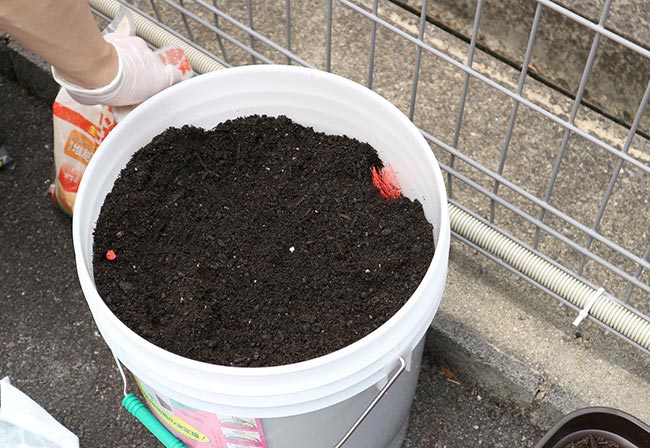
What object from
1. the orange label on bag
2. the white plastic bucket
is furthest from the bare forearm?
the orange label on bag

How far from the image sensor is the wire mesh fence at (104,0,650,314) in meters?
1.83

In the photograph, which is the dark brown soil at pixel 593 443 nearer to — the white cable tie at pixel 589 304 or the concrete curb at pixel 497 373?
the concrete curb at pixel 497 373

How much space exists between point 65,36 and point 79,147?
45 cm

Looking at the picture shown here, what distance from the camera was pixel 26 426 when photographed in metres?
1.55

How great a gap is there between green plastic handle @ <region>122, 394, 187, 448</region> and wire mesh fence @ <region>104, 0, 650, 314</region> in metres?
0.73

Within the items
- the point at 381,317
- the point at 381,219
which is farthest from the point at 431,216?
the point at 381,317

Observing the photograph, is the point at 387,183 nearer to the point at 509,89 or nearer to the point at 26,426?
the point at 509,89

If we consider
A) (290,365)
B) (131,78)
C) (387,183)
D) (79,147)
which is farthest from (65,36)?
(290,365)

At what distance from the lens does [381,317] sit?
1.35 m

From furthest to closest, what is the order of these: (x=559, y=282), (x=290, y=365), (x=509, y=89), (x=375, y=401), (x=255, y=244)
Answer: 1. (x=509, y=89)
2. (x=559, y=282)
3. (x=255, y=244)
4. (x=375, y=401)
5. (x=290, y=365)

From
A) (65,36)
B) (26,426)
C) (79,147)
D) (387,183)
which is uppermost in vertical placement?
(65,36)

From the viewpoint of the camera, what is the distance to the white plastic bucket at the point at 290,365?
121 cm

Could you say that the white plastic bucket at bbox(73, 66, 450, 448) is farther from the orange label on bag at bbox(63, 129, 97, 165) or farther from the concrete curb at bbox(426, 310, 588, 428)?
the orange label on bag at bbox(63, 129, 97, 165)

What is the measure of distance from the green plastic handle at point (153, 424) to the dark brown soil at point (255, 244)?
0.22 meters
